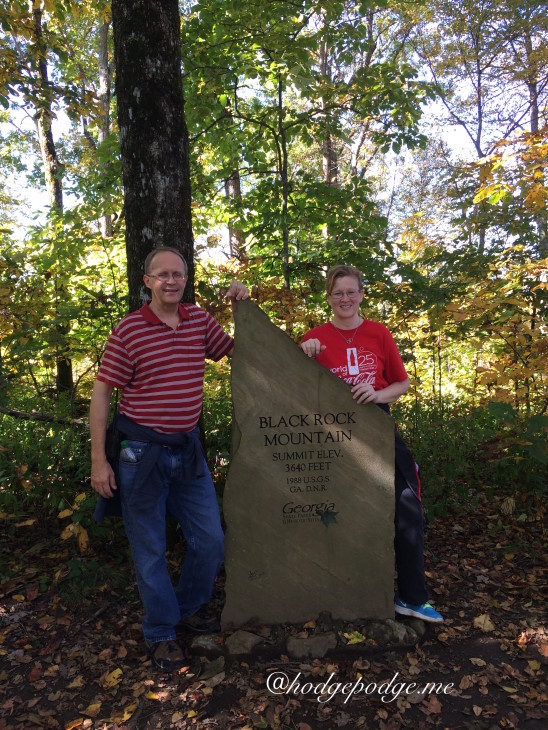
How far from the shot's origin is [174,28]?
3.51 m

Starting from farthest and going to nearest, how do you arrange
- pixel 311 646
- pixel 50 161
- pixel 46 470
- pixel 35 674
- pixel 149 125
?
pixel 50 161, pixel 46 470, pixel 149 125, pixel 311 646, pixel 35 674

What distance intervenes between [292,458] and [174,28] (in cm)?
291

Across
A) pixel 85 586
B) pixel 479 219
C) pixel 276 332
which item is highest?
pixel 479 219

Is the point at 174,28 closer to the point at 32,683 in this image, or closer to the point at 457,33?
the point at 32,683

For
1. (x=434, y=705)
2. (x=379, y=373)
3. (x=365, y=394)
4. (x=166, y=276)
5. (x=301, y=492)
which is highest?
(x=166, y=276)

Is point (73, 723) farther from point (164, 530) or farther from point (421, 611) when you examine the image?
point (421, 611)

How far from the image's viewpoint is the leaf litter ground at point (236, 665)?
254 centimetres

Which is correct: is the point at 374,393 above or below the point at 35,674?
above

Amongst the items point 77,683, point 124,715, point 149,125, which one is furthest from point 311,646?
point 149,125

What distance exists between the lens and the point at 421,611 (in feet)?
10.2

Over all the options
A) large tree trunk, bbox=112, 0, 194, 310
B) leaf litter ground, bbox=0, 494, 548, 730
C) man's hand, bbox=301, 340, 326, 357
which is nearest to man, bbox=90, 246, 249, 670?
leaf litter ground, bbox=0, 494, 548, 730

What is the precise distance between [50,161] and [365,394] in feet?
24.3

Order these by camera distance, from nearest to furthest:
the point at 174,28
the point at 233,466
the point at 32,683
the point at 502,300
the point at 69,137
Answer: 1. the point at 32,683
2. the point at 233,466
3. the point at 174,28
4. the point at 502,300
5. the point at 69,137

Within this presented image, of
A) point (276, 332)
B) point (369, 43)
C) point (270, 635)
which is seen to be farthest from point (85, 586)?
point (369, 43)
